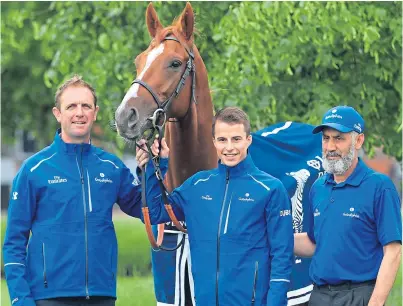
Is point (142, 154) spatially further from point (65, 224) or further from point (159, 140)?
point (65, 224)

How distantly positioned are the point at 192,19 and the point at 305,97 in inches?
155

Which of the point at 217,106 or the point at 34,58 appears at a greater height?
the point at 34,58

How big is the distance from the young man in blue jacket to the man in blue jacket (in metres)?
0.51

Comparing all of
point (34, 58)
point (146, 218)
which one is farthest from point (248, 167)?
point (34, 58)

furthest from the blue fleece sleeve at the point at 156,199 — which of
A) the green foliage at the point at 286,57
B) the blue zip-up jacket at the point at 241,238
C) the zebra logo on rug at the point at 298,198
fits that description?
the green foliage at the point at 286,57

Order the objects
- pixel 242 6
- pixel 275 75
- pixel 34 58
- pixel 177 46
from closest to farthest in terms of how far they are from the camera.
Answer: pixel 177 46
pixel 242 6
pixel 275 75
pixel 34 58

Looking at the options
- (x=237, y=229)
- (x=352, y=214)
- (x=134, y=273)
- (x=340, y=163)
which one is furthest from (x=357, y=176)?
(x=134, y=273)

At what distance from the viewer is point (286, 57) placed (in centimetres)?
905

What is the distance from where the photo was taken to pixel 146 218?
16.1 feet

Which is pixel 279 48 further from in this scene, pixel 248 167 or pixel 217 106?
pixel 248 167

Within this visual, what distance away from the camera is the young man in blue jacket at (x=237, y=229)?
15.0 feet

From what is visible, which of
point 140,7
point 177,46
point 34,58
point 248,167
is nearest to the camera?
point 248,167

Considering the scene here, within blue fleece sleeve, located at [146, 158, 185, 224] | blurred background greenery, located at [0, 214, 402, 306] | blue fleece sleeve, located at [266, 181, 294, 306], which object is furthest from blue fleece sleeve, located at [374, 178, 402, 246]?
blurred background greenery, located at [0, 214, 402, 306]

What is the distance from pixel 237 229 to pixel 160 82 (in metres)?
1.17
